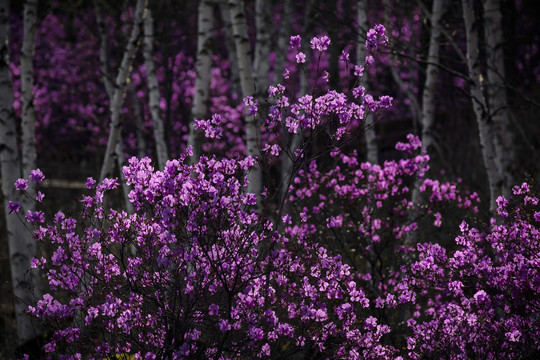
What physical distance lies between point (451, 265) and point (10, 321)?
5.78 metres

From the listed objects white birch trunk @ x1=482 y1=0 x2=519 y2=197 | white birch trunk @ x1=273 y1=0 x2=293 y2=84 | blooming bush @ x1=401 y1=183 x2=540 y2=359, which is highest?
white birch trunk @ x1=273 y1=0 x2=293 y2=84

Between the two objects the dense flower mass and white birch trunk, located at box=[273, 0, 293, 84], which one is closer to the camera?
the dense flower mass

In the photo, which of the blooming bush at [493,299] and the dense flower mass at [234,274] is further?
the blooming bush at [493,299]

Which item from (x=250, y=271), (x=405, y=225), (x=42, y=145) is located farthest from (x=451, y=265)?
(x=42, y=145)

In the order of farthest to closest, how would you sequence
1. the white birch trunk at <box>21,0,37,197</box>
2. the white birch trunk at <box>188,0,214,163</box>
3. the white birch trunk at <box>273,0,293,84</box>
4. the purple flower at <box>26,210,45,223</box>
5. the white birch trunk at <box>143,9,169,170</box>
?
1. the white birch trunk at <box>273,0,293,84</box>
2. the white birch trunk at <box>143,9,169,170</box>
3. the white birch trunk at <box>188,0,214,163</box>
4. the white birch trunk at <box>21,0,37,197</box>
5. the purple flower at <box>26,210,45,223</box>

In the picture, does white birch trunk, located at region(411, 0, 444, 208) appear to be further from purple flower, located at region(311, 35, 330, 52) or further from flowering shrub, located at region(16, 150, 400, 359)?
purple flower, located at region(311, 35, 330, 52)

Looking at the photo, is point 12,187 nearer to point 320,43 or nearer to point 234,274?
point 234,274

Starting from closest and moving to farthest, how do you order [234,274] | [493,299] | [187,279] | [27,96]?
[187,279] → [234,274] → [493,299] → [27,96]

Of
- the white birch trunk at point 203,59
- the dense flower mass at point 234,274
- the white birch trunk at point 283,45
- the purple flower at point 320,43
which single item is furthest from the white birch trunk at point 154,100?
the purple flower at point 320,43

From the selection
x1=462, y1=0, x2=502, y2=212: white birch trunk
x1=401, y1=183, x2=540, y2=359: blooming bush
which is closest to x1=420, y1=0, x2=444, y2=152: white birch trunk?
x1=462, y1=0, x2=502, y2=212: white birch trunk

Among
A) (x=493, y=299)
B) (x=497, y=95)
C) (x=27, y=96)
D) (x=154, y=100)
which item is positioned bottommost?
(x=493, y=299)

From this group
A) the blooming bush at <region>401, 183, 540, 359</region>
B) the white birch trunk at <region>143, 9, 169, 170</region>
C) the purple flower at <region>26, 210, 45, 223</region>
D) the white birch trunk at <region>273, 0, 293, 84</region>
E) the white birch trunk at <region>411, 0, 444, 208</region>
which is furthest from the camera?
the white birch trunk at <region>273, 0, 293, 84</region>

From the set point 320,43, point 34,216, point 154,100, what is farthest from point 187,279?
point 154,100

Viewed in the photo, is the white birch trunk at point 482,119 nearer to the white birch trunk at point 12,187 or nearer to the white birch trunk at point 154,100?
the white birch trunk at point 154,100
